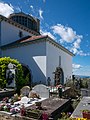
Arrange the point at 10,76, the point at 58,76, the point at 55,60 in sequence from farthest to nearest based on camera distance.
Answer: the point at 55,60, the point at 58,76, the point at 10,76

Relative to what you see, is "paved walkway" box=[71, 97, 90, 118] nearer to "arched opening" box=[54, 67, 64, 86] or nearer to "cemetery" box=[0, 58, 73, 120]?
"cemetery" box=[0, 58, 73, 120]

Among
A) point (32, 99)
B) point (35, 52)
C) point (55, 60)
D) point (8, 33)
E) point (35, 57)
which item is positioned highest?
point (8, 33)

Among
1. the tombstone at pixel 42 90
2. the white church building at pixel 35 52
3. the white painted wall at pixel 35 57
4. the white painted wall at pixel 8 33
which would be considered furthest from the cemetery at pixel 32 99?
the white painted wall at pixel 8 33

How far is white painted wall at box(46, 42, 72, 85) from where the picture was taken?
19916 mm

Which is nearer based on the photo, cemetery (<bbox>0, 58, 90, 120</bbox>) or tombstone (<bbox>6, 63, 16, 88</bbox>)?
cemetery (<bbox>0, 58, 90, 120</bbox>)

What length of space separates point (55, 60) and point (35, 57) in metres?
3.13

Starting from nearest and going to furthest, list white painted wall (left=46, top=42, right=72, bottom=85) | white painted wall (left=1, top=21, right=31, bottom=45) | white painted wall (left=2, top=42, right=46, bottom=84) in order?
white painted wall (left=2, top=42, right=46, bottom=84) → white painted wall (left=46, top=42, right=72, bottom=85) → white painted wall (left=1, top=21, right=31, bottom=45)

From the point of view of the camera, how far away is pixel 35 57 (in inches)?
780

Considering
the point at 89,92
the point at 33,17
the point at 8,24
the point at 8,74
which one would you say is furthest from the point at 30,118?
the point at 33,17

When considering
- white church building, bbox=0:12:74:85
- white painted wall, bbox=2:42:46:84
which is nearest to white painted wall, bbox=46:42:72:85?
white church building, bbox=0:12:74:85

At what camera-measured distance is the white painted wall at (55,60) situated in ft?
65.3

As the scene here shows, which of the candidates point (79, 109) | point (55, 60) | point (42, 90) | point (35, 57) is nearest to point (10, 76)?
point (42, 90)

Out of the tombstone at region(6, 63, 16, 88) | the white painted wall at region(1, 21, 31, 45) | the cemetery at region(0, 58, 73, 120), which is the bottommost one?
the cemetery at region(0, 58, 73, 120)

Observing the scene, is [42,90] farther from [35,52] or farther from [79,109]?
[35,52]
